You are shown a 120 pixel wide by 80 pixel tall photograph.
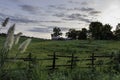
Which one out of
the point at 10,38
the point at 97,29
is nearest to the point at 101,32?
the point at 97,29

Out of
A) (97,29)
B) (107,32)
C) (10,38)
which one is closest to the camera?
(10,38)

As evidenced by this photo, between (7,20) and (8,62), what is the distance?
1.90 ft

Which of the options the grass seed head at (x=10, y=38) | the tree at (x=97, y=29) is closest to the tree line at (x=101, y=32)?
the tree at (x=97, y=29)

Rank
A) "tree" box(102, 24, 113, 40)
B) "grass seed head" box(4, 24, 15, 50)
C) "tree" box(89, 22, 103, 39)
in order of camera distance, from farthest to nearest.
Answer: "tree" box(102, 24, 113, 40), "tree" box(89, 22, 103, 39), "grass seed head" box(4, 24, 15, 50)

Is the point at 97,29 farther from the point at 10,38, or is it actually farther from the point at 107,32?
the point at 10,38

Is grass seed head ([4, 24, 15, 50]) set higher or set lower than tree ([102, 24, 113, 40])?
lower

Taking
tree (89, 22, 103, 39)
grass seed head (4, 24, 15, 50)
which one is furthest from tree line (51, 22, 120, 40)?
grass seed head (4, 24, 15, 50)

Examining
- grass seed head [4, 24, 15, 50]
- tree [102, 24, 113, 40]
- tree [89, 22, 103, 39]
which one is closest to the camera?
grass seed head [4, 24, 15, 50]

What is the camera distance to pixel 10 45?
4.66 m

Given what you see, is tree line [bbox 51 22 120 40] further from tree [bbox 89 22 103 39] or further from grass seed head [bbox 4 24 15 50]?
grass seed head [bbox 4 24 15 50]

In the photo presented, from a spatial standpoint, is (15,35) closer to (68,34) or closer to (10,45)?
(10,45)

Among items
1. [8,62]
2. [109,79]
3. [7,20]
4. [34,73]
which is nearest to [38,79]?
[34,73]

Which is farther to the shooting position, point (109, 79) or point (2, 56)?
point (109, 79)

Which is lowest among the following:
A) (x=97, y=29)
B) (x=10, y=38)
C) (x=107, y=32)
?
(x=10, y=38)
